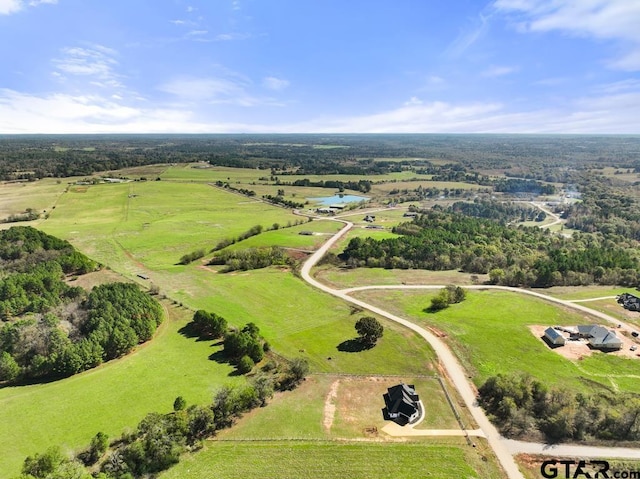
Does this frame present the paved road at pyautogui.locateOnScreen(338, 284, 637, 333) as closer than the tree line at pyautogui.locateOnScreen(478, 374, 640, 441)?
No

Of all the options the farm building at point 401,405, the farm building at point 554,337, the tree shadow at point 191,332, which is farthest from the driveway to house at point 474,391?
the tree shadow at point 191,332

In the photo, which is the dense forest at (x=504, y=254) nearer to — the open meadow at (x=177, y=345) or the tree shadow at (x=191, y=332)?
the open meadow at (x=177, y=345)

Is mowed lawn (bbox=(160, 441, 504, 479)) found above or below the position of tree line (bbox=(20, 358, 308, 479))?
below

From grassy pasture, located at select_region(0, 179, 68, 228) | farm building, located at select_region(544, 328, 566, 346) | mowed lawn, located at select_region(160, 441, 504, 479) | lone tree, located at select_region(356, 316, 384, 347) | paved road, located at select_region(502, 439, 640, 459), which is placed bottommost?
paved road, located at select_region(502, 439, 640, 459)

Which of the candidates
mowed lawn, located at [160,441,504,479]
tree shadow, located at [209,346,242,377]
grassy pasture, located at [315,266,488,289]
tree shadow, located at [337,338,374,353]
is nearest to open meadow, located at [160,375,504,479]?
mowed lawn, located at [160,441,504,479]

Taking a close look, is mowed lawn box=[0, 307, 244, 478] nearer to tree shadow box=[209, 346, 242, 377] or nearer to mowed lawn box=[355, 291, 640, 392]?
tree shadow box=[209, 346, 242, 377]

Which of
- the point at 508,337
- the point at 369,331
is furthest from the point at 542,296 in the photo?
the point at 369,331

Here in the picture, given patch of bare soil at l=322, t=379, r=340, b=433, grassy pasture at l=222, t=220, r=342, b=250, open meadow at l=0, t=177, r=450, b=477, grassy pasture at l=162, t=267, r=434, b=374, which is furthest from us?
grassy pasture at l=222, t=220, r=342, b=250

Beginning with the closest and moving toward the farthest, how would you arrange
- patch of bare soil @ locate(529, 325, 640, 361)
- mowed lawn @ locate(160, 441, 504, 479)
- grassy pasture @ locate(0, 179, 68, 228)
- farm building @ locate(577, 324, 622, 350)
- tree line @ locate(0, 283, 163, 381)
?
mowed lawn @ locate(160, 441, 504, 479) < tree line @ locate(0, 283, 163, 381) < patch of bare soil @ locate(529, 325, 640, 361) < farm building @ locate(577, 324, 622, 350) < grassy pasture @ locate(0, 179, 68, 228)

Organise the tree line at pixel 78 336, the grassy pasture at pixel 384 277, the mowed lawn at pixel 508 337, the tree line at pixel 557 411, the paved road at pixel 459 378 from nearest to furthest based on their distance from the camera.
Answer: the paved road at pixel 459 378 < the tree line at pixel 557 411 < the tree line at pixel 78 336 < the mowed lawn at pixel 508 337 < the grassy pasture at pixel 384 277
